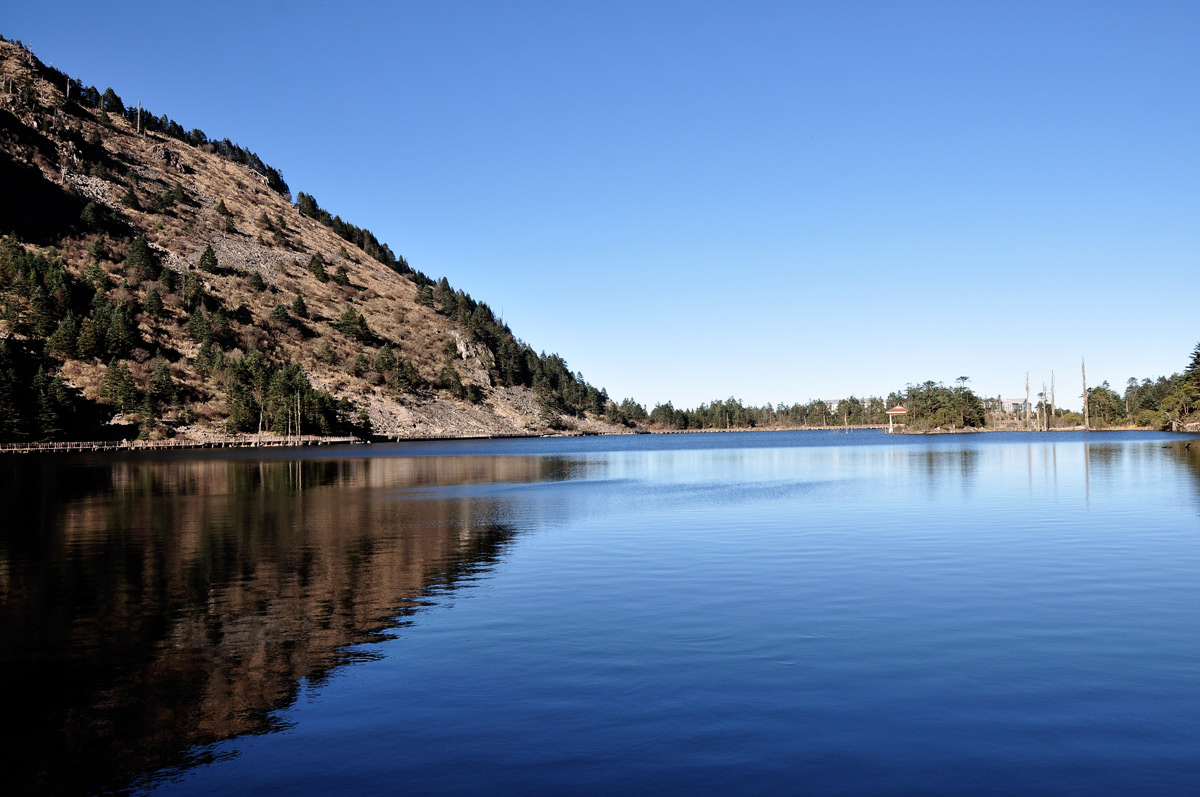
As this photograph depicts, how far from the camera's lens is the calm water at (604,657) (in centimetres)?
1082

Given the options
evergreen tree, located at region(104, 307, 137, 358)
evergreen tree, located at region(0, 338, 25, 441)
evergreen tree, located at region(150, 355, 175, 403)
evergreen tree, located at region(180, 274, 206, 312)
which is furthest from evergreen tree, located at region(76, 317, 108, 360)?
evergreen tree, located at region(180, 274, 206, 312)

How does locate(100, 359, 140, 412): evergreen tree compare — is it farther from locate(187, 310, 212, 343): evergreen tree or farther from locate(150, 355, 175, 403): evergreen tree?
locate(187, 310, 212, 343): evergreen tree

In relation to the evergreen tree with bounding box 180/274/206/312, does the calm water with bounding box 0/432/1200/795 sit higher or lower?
lower

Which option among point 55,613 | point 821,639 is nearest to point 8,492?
point 55,613

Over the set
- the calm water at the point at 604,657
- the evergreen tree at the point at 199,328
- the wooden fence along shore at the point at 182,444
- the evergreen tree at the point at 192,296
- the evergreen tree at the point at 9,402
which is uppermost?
the evergreen tree at the point at 192,296

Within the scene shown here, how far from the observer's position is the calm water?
35.5ft

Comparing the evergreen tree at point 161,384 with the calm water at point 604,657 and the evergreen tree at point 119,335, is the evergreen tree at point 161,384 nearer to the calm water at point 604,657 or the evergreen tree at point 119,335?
the evergreen tree at point 119,335

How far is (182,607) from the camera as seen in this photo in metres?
20.8

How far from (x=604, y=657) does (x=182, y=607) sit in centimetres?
1176

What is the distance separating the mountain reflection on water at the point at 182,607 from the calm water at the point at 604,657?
0.29 feet

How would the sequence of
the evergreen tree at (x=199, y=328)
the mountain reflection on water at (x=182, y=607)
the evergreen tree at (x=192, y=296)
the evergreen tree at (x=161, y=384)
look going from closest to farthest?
1. the mountain reflection on water at (x=182, y=607)
2. the evergreen tree at (x=161, y=384)
3. the evergreen tree at (x=199, y=328)
4. the evergreen tree at (x=192, y=296)

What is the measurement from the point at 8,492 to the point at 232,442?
107m

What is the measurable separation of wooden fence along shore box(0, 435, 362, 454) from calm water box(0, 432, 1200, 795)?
10654cm

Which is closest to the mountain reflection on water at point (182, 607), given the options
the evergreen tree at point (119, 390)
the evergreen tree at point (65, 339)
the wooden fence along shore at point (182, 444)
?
the wooden fence along shore at point (182, 444)
